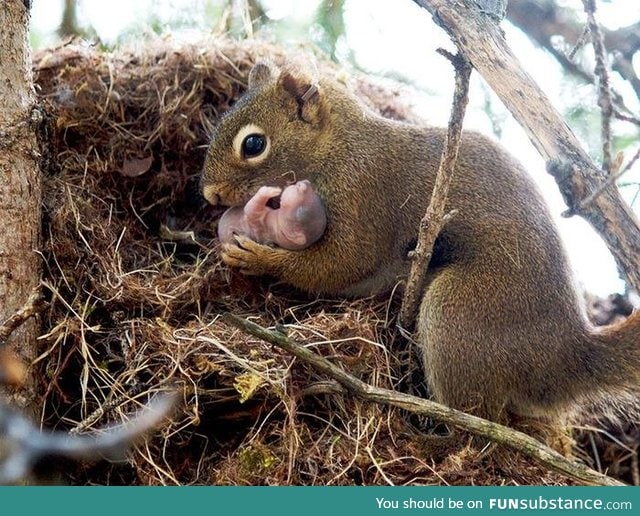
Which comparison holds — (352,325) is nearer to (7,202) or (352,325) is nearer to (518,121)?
(518,121)

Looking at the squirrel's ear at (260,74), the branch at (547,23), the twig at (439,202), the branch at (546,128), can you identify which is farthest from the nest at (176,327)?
the branch at (547,23)

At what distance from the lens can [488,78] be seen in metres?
2.54

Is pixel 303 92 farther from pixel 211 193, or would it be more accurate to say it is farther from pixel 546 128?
pixel 546 128

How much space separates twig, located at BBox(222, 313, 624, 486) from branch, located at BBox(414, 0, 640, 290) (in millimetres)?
577

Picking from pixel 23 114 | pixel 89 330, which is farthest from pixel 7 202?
pixel 89 330

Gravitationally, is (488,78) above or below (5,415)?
above

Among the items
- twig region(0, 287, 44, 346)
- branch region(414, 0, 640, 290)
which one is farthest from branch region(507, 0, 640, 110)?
twig region(0, 287, 44, 346)

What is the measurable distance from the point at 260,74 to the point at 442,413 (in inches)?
77.7

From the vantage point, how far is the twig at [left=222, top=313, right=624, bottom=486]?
2508 millimetres

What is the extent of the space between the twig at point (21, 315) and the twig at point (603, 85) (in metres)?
1.80

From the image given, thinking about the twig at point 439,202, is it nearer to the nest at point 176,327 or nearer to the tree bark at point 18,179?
the nest at point 176,327

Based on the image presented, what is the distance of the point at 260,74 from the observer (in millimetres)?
3977

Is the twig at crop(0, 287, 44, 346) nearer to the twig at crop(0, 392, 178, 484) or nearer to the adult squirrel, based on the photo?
the twig at crop(0, 392, 178, 484)
